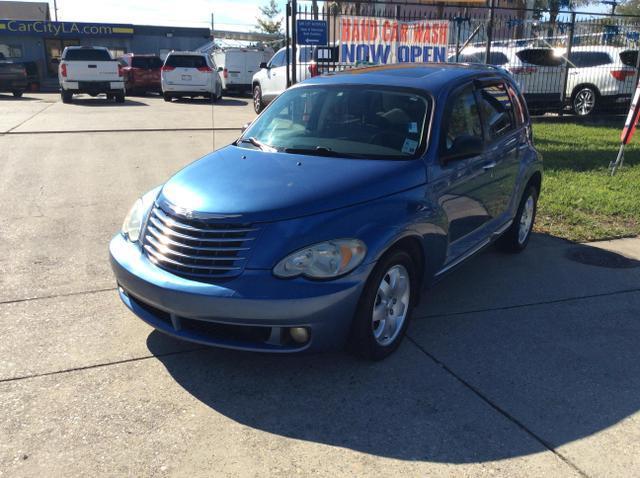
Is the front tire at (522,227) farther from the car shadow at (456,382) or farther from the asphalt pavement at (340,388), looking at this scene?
the car shadow at (456,382)

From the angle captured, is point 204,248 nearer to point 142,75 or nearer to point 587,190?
point 587,190

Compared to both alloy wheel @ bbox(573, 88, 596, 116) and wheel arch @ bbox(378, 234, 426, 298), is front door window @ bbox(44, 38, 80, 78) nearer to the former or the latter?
alloy wheel @ bbox(573, 88, 596, 116)

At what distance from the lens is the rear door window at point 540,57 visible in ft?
51.1

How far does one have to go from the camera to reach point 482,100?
500 cm

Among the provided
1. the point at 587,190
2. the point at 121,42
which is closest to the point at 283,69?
the point at 587,190

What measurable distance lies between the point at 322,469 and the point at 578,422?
1.44 m

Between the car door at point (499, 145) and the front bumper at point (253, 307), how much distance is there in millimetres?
1995

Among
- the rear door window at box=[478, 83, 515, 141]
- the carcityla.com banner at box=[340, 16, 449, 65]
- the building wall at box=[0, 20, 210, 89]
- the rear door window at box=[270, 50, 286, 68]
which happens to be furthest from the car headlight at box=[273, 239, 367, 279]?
the building wall at box=[0, 20, 210, 89]

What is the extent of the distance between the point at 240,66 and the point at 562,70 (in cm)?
1360

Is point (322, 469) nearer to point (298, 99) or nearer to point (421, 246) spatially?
point (421, 246)

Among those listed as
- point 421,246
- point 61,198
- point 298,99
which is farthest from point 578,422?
point 61,198

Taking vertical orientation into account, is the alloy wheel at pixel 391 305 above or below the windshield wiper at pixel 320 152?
below

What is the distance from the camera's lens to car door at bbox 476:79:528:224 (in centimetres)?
493

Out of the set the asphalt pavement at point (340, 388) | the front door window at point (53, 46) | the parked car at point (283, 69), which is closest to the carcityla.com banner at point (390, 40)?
the parked car at point (283, 69)
